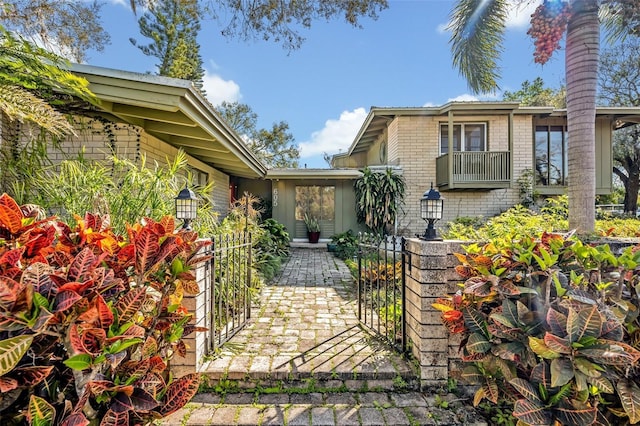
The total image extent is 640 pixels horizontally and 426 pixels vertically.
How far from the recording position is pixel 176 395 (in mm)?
1718

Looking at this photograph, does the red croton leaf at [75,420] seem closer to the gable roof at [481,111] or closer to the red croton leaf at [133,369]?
the red croton leaf at [133,369]

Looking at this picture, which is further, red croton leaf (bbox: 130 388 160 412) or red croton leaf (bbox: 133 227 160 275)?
red croton leaf (bbox: 133 227 160 275)

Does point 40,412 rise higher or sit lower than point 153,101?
lower

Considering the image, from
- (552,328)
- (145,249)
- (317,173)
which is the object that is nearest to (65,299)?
(145,249)

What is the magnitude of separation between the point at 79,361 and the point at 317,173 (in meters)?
9.97

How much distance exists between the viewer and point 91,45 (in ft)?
23.5

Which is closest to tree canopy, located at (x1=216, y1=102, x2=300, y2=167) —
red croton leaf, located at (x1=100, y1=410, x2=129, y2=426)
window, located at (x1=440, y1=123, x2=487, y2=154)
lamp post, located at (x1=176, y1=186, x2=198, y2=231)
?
window, located at (x1=440, y1=123, x2=487, y2=154)

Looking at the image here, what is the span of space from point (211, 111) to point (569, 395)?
15.5 ft

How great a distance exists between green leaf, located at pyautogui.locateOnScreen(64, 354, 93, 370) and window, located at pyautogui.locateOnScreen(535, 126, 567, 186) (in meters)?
13.6

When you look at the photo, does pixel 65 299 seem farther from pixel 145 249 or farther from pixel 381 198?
pixel 381 198

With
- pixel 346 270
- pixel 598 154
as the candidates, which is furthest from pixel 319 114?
pixel 346 270

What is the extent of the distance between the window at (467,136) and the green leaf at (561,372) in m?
10.5

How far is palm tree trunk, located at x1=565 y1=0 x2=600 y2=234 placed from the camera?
388cm

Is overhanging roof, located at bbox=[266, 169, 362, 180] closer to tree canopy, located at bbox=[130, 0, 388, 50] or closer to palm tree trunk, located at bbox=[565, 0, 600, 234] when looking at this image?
tree canopy, located at bbox=[130, 0, 388, 50]
